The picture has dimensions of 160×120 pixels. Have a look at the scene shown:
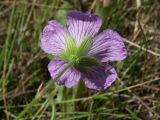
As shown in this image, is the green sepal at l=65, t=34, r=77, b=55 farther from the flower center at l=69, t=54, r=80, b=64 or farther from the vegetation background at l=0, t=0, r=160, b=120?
the vegetation background at l=0, t=0, r=160, b=120

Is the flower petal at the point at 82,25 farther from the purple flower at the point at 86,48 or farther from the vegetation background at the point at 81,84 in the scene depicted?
the vegetation background at the point at 81,84

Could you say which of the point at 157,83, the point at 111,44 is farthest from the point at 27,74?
the point at 111,44

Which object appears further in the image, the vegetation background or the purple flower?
the vegetation background

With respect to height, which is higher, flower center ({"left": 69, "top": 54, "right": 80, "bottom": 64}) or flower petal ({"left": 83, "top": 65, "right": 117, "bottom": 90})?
flower center ({"left": 69, "top": 54, "right": 80, "bottom": 64})

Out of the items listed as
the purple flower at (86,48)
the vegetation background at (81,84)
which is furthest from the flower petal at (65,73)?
the vegetation background at (81,84)

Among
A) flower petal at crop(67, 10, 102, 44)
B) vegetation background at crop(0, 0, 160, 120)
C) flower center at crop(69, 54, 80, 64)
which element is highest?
flower petal at crop(67, 10, 102, 44)

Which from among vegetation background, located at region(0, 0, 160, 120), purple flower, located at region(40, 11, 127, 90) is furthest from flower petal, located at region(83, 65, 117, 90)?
vegetation background, located at region(0, 0, 160, 120)
